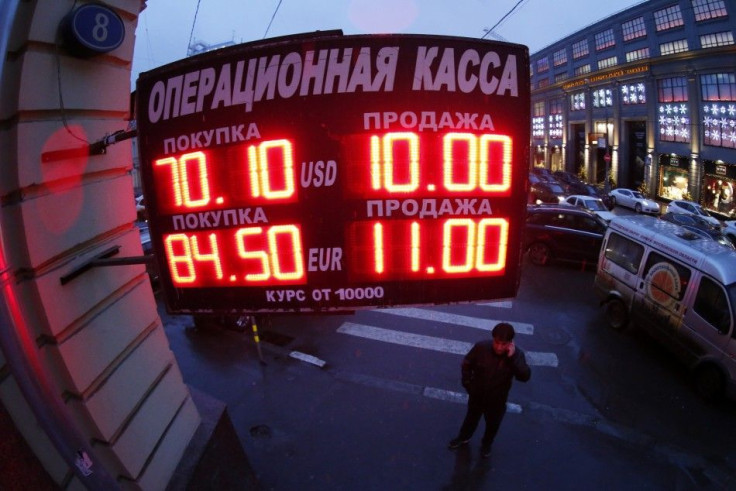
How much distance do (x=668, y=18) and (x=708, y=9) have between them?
4.11 m

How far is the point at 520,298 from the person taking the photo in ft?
38.4

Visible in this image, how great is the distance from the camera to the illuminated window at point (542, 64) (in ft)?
168

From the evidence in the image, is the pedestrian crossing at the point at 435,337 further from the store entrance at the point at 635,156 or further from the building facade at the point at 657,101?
the store entrance at the point at 635,156

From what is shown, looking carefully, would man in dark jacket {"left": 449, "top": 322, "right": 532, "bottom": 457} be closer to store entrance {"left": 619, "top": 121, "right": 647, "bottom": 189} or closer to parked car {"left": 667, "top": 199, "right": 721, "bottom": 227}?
parked car {"left": 667, "top": 199, "right": 721, "bottom": 227}

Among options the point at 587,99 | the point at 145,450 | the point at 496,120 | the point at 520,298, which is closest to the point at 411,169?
the point at 496,120

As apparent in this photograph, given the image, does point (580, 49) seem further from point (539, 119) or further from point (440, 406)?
point (440, 406)

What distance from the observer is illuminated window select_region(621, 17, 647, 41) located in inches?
1325

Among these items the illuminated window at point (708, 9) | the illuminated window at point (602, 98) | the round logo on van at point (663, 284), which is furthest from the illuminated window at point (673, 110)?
the round logo on van at point (663, 284)

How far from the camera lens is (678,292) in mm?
8102

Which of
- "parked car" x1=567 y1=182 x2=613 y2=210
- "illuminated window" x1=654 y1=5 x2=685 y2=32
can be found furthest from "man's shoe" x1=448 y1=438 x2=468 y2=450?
"illuminated window" x1=654 y1=5 x2=685 y2=32

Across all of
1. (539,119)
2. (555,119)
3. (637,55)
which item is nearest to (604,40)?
(637,55)

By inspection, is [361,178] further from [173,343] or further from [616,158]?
[616,158]

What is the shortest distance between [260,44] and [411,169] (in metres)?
1.54

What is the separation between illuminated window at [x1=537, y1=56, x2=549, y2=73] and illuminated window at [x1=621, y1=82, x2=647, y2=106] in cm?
1790
